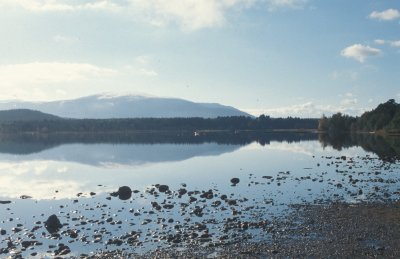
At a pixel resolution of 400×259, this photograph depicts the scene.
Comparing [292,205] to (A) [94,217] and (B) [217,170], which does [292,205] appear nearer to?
(A) [94,217]

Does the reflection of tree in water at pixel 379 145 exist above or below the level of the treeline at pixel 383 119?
below

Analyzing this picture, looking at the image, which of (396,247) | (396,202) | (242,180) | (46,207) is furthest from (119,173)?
(396,247)

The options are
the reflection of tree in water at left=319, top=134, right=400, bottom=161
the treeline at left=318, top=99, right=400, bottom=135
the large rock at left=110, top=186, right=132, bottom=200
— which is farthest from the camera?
the treeline at left=318, top=99, right=400, bottom=135

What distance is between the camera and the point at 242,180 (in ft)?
161

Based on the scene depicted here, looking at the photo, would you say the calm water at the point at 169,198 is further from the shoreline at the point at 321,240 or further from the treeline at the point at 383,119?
the treeline at the point at 383,119

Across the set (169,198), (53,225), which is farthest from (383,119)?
(53,225)

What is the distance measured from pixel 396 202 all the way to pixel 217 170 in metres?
29.8

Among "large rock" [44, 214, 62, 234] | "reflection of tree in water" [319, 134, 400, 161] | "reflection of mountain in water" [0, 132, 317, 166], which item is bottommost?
"large rock" [44, 214, 62, 234]

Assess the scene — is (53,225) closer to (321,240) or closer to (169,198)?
(169,198)

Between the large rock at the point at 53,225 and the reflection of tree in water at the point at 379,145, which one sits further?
the reflection of tree in water at the point at 379,145

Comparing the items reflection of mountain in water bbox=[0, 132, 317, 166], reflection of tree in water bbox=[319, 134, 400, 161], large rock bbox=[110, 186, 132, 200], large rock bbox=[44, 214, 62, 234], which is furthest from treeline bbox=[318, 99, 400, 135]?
large rock bbox=[44, 214, 62, 234]

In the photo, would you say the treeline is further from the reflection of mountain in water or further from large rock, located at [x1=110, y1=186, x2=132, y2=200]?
large rock, located at [x1=110, y1=186, x2=132, y2=200]

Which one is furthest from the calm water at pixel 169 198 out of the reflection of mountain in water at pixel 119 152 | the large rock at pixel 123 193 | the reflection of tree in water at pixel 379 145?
the reflection of mountain in water at pixel 119 152

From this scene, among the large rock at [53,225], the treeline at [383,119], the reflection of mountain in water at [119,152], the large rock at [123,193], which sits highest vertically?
the treeline at [383,119]
